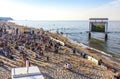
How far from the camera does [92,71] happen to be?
625 inches

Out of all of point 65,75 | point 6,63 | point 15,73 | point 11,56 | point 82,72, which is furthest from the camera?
point 11,56

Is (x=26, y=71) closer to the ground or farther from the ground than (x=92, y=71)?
farther from the ground

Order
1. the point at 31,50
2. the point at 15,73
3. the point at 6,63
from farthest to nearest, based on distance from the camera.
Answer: the point at 31,50 → the point at 6,63 → the point at 15,73

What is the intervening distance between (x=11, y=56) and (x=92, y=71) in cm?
920

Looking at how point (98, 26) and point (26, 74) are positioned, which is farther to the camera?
point (98, 26)

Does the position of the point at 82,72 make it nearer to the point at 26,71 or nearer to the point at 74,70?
the point at 74,70

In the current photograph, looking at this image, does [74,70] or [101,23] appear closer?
[74,70]

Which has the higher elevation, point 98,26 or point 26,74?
point 98,26

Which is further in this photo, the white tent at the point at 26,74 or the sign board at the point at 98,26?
the sign board at the point at 98,26

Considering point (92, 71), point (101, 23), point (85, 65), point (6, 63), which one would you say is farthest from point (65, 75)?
point (101, 23)

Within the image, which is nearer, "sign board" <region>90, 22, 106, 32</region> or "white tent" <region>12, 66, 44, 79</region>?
"white tent" <region>12, 66, 44, 79</region>

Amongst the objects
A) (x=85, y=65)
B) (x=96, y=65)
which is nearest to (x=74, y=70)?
(x=85, y=65)

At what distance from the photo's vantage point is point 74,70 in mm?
15859

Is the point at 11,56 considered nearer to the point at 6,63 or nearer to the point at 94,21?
the point at 6,63
